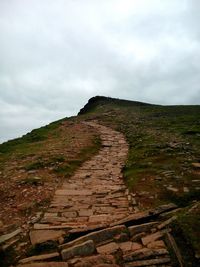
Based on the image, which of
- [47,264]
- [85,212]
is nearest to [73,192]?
[85,212]

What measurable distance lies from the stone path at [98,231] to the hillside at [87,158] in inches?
14.6

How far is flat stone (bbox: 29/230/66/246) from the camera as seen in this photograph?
7.24 meters

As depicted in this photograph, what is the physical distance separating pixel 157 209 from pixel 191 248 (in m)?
2.19

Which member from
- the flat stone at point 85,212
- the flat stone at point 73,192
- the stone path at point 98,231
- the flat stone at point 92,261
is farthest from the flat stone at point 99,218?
the flat stone at point 73,192

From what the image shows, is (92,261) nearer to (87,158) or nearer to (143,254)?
(143,254)

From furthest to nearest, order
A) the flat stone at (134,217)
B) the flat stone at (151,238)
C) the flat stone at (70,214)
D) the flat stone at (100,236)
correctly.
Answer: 1. the flat stone at (70,214)
2. the flat stone at (134,217)
3. the flat stone at (100,236)
4. the flat stone at (151,238)

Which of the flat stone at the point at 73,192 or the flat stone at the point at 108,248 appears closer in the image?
the flat stone at the point at 108,248

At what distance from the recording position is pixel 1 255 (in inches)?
271

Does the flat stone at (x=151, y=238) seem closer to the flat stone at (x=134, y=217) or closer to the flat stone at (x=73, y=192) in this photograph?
the flat stone at (x=134, y=217)

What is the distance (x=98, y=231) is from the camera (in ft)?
24.1

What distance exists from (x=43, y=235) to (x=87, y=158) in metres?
9.11

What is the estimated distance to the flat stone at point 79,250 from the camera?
6.55 meters

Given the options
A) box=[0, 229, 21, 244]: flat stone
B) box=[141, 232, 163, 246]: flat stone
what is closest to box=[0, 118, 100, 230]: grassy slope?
box=[0, 229, 21, 244]: flat stone

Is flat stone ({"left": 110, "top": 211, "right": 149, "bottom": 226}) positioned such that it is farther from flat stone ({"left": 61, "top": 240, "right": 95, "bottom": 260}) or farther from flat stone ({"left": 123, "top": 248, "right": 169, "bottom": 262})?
flat stone ({"left": 123, "top": 248, "right": 169, "bottom": 262})
